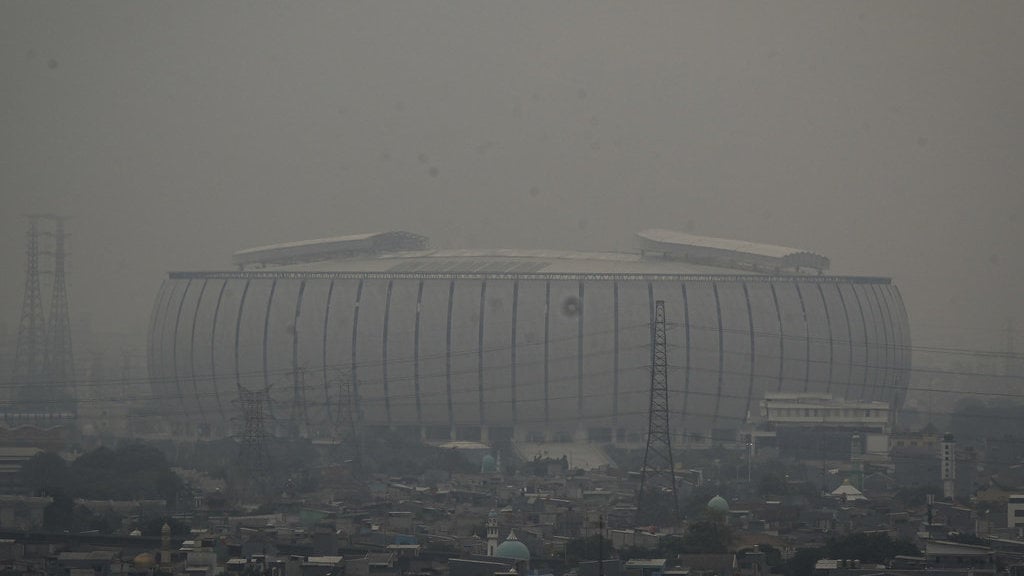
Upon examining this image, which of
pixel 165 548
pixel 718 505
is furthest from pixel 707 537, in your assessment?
pixel 165 548

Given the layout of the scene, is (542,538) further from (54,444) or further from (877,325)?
(877,325)

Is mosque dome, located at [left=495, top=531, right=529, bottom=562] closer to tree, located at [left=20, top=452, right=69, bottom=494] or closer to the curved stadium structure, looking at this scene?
tree, located at [left=20, top=452, right=69, bottom=494]

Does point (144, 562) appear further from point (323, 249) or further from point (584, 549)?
point (323, 249)

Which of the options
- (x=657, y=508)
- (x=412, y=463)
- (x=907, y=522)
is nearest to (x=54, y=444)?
(x=412, y=463)

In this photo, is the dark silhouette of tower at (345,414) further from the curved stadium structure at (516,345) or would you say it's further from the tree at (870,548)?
the tree at (870,548)

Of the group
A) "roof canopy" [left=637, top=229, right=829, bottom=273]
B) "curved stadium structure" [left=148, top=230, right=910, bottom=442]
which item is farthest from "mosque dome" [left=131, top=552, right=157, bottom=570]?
"roof canopy" [left=637, top=229, right=829, bottom=273]

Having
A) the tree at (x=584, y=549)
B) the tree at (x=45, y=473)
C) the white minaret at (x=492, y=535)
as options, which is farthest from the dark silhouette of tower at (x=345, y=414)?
the tree at (x=584, y=549)
